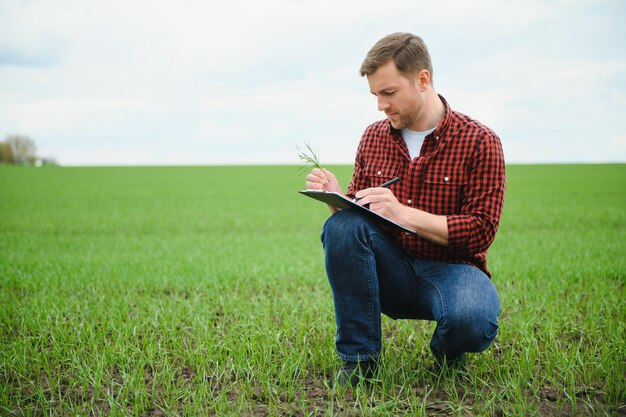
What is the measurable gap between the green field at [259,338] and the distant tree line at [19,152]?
76.9 metres

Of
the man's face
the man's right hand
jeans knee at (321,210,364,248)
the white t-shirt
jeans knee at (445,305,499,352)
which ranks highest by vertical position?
the man's face

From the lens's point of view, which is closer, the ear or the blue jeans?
the blue jeans

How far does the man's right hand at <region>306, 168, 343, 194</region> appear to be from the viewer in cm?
327

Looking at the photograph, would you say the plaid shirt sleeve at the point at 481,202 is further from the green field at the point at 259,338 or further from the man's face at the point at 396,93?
the green field at the point at 259,338

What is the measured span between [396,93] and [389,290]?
3.72 feet

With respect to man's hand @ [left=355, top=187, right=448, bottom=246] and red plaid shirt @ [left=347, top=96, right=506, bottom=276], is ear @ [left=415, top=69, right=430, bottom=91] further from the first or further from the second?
man's hand @ [left=355, top=187, right=448, bottom=246]

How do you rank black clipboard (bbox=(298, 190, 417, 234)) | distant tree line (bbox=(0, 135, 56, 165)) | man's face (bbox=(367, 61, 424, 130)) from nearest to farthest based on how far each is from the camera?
black clipboard (bbox=(298, 190, 417, 234))
man's face (bbox=(367, 61, 424, 130))
distant tree line (bbox=(0, 135, 56, 165))

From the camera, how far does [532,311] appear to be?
4.74 m

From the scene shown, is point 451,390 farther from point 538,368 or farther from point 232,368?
point 232,368

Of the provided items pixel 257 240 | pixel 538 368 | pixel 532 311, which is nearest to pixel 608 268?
pixel 532 311

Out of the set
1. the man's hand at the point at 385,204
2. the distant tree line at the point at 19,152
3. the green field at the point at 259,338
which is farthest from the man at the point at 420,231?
the distant tree line at the point at 19,152

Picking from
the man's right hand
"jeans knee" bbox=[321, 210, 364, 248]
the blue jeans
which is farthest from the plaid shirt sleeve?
the man's right hand

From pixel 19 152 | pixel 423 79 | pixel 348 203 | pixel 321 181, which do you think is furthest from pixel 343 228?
pixel 19 152

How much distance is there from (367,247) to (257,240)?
7.43 m
